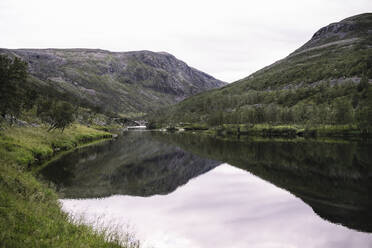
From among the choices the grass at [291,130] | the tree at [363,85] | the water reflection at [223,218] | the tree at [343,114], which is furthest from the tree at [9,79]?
the tree at [363,85]

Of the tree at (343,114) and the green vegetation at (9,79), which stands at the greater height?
the green vegetation at (9,79)

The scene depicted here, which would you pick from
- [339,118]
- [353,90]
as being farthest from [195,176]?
[353,90]

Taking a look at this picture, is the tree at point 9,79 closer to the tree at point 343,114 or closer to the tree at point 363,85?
the tree at point 343,114

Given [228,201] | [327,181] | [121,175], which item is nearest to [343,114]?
[327,181]

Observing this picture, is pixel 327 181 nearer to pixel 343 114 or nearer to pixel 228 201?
pixel 228 201

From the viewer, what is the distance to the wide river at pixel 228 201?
773 inches

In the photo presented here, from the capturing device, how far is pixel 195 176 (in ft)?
151

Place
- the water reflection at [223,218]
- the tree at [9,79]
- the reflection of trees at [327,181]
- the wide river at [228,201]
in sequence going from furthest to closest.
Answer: the tree at [9,79]
the reflection of trees at [327,181]
the wide river at [228,201]
the water reflection at [223,218]

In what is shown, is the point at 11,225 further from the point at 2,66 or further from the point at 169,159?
the point at 169,159

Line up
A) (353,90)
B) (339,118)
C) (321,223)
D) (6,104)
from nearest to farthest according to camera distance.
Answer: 1. (321,223)
2. (6,104)
3. (339,118)
4. (353,90)

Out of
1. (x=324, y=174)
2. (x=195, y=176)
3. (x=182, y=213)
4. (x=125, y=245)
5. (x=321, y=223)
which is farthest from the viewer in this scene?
(x=195, y=176)

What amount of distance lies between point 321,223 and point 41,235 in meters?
20.3

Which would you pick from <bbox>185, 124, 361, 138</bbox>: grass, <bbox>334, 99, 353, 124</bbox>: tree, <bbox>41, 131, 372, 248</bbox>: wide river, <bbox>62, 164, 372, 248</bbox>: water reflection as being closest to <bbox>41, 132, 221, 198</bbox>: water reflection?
<bbox>41, 131, 372, 248</bbox>: wide river

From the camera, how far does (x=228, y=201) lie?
2938 cm
